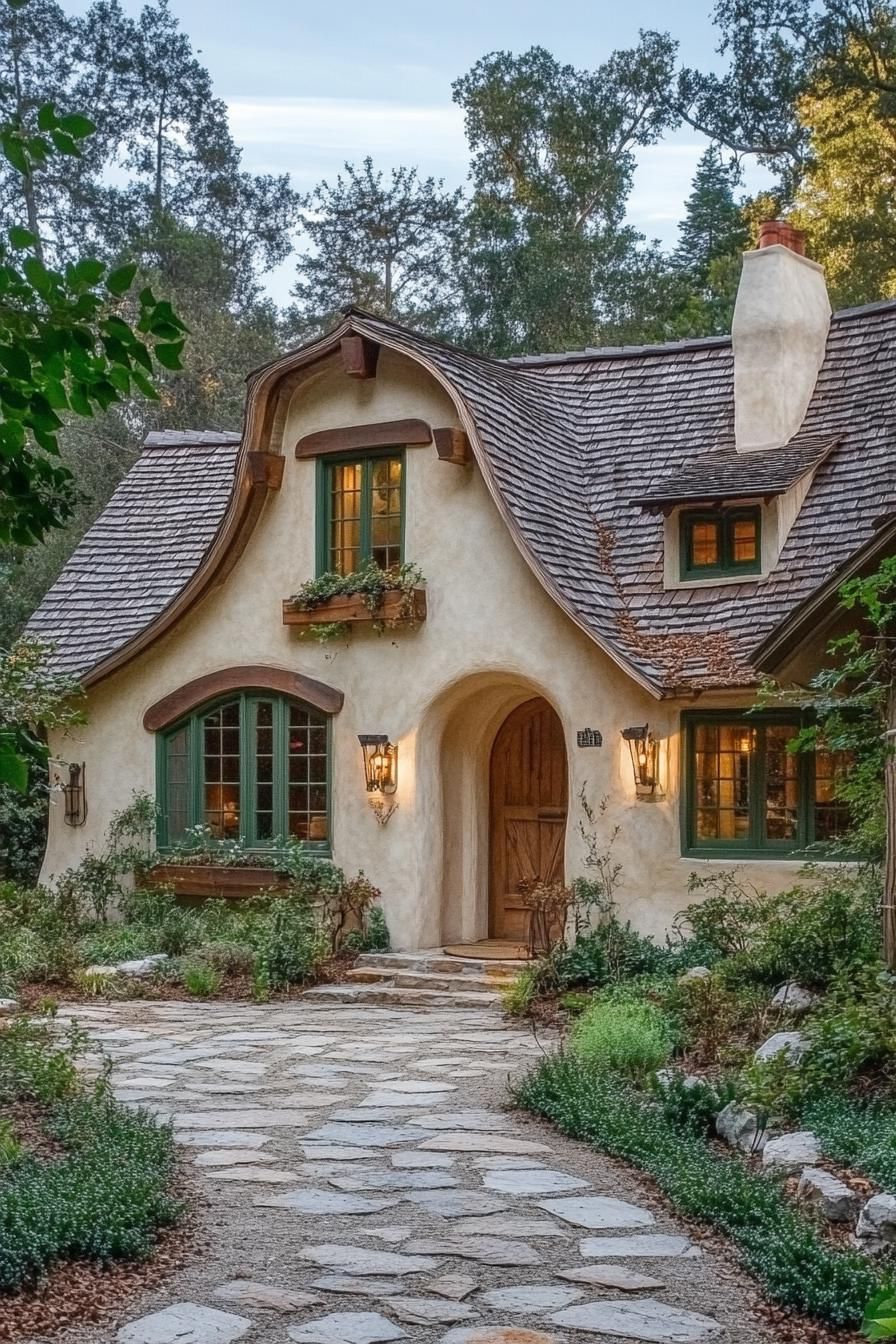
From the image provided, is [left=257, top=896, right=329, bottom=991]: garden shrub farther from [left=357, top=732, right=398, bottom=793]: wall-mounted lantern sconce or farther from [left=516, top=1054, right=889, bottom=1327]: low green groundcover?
[left=516, top=1054, right=889, bottom=1327]: low green groundcover

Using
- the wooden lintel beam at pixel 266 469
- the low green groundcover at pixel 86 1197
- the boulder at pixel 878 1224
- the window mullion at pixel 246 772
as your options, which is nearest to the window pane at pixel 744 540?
the wooden lintel beam at pixel 266 469

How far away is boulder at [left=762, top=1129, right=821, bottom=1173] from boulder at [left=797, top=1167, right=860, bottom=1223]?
24 cm

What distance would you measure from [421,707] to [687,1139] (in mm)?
7649

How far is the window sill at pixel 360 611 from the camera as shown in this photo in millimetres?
14508

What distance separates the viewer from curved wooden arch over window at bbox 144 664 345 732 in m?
15.0

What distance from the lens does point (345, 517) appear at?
1530cm

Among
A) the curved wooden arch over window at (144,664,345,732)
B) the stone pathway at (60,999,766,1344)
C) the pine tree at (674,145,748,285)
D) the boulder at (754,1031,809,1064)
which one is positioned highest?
the pine tree at (674,145,748,285)

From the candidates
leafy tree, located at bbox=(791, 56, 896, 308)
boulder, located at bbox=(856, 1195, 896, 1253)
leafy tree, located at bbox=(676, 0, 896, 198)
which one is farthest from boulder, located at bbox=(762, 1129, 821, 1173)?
leafy tree, located at bbox=(676, 0, 896, 198)

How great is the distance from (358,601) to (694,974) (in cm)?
511

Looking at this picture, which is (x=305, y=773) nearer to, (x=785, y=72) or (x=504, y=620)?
(x=504, y=620)

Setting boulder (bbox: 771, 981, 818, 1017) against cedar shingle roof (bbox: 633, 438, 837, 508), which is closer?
boulder (bbox: 771, 981, 818, 1017)

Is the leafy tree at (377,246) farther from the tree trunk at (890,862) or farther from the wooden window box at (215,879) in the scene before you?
the tree trunk at (890,862)

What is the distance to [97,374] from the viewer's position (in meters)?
3.38

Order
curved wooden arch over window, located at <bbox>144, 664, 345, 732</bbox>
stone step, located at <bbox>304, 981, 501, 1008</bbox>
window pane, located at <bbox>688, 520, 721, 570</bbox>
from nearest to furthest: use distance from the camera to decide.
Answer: stone step, located at <bbox>304, 981, 501, 1008</bbox>, window pane, located at <bbox>688, 520, 721, 570</bbox>, curved wooden arch over window, located at <bbox>144, 664, 345, 732</bbox>
